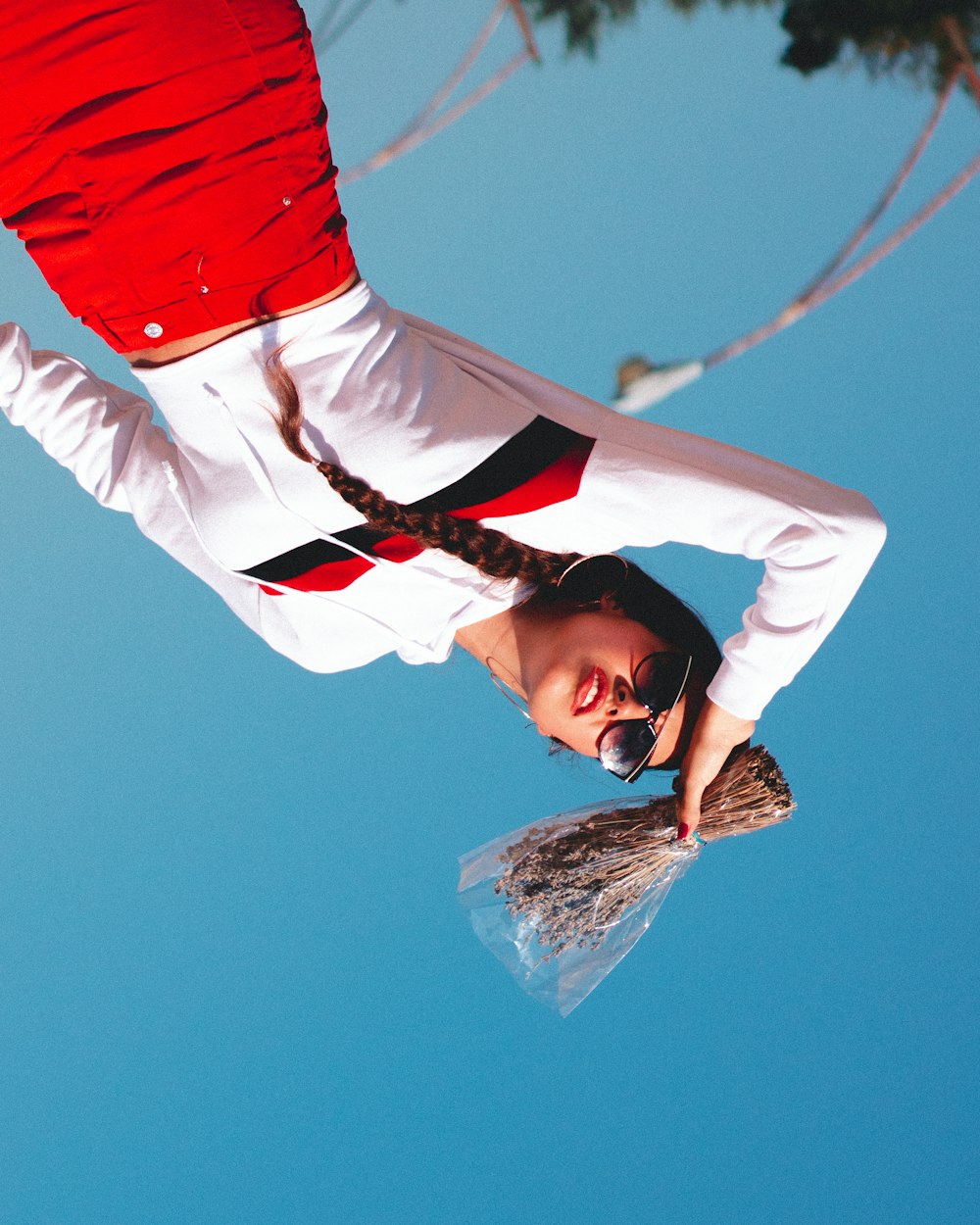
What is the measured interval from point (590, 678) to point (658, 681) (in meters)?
0.06

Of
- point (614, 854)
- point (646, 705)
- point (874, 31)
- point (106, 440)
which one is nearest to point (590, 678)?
point (646, 705)

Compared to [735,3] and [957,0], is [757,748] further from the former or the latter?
[735,3]

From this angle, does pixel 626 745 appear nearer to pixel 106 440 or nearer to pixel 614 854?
pixel 614 854

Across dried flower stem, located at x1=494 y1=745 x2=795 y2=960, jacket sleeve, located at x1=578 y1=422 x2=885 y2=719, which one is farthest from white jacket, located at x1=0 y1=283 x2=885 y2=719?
dried flower stem, located at x1=494 y1=745 x2=795 y2=960

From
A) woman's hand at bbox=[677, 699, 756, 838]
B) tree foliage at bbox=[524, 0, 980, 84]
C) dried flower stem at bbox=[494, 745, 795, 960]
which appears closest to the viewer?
woman's hand at bbox=[677, 699, 756, 838]

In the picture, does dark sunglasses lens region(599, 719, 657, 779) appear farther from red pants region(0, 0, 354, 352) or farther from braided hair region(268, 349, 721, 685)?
red pants region(0, 0, 354, 352)

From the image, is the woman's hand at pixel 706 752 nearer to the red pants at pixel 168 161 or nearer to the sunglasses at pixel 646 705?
the sunglasses at pixel 646 705

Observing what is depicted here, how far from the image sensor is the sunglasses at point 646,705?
3.02ft

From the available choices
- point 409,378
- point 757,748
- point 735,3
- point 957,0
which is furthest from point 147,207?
point 735,3

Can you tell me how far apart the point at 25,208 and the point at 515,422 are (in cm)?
37

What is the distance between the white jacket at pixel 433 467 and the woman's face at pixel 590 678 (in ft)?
0.32

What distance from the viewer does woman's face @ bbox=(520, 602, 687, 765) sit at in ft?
3.00

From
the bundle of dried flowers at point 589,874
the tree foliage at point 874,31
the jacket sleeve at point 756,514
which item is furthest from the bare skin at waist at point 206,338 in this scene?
the tree foliage at point 874,31

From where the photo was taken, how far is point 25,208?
0.75 metres
